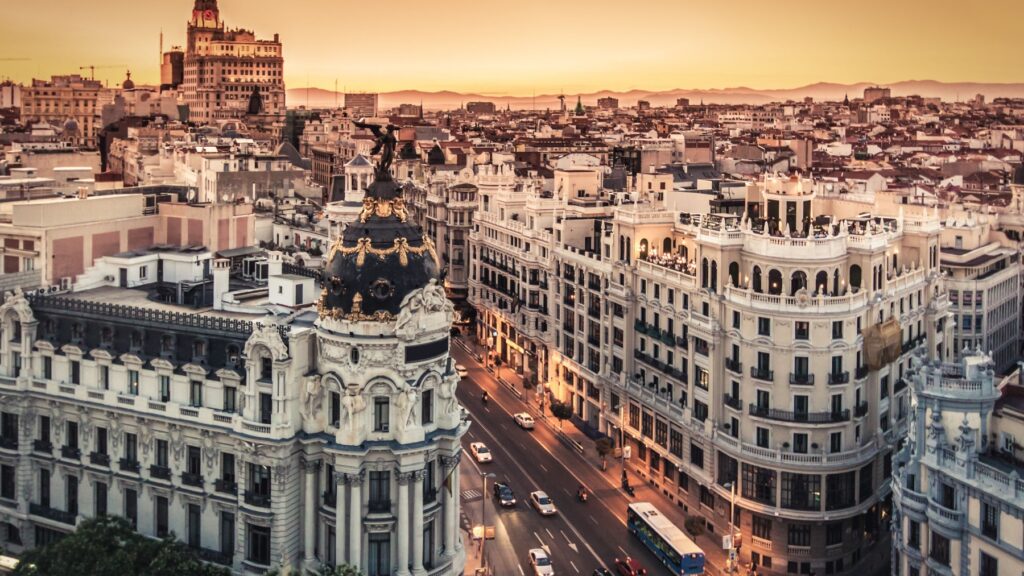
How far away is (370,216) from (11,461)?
32935 mm

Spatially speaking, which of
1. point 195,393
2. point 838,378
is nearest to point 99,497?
point 195,393

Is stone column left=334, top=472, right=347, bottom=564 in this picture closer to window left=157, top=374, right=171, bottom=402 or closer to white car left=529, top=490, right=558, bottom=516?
window left=157, top=374, right=171, bottom=402

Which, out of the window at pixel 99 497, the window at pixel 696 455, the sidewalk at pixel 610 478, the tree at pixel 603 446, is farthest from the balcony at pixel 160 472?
the window at pixel 696 455

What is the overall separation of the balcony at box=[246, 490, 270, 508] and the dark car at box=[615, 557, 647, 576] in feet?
98.0

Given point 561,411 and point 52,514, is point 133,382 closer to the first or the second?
point 52,514

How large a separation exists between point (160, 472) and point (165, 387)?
5803 millimetres

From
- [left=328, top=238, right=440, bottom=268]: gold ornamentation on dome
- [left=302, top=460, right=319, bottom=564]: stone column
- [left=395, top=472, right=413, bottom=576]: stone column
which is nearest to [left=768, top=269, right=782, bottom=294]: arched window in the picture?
[left=328, top=238, right=440, bottom=268]: gold ornamentation on dome

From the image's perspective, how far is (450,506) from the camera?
243ft

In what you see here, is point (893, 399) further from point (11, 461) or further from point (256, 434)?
point (11, 461)

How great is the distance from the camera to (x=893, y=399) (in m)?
95.5

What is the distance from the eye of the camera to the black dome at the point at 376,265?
70.4 metres

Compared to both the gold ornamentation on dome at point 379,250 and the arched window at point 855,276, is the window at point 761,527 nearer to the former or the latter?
the arched window at point 855,276

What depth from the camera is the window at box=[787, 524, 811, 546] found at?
90312 mm

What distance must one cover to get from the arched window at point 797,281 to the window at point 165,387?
48.9 m
